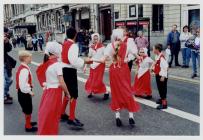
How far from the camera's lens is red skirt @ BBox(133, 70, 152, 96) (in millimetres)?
6391

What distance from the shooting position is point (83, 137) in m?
4.45

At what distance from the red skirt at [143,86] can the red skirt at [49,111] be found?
7.87 ft

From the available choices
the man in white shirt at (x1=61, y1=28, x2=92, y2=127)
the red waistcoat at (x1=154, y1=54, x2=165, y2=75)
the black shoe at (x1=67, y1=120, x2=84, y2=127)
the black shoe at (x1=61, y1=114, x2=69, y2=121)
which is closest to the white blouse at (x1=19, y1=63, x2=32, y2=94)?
the man in white shirt at (x1=61, y1=28, x2=92, y2=127)

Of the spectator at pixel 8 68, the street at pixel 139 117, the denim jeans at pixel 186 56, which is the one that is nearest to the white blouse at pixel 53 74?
the street at pixel 139 117

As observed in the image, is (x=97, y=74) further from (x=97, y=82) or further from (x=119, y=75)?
(x=119, y=75)

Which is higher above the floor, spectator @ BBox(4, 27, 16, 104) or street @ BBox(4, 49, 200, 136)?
spectator @ BBox(4, 27, 16, 104)

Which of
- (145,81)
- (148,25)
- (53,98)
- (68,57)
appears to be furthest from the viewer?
(148,25)

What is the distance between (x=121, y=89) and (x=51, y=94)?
3.45 ft

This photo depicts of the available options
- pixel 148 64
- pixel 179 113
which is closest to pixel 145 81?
pixel 148 64

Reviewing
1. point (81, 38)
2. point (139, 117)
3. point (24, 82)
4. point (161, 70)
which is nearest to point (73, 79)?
point (24, 82)

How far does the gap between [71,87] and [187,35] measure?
15.8ft

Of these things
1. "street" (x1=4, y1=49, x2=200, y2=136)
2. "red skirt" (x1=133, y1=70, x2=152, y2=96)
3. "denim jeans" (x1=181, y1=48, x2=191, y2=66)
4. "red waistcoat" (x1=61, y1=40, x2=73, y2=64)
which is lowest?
"street" (x1=4, y1=49, x2=200, y2=136)

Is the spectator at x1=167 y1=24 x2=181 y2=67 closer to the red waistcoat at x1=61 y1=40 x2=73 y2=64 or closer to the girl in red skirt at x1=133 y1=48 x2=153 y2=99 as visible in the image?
the girl in red skirt at x1=133 y1=48 x2=153 y2=99

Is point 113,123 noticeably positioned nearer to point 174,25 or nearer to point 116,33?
point 116,33
